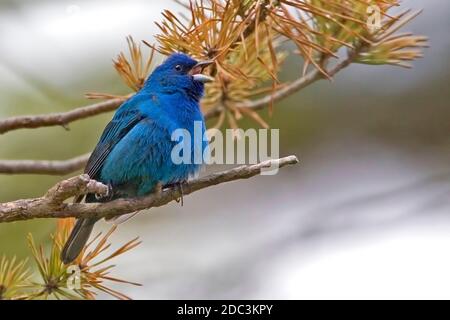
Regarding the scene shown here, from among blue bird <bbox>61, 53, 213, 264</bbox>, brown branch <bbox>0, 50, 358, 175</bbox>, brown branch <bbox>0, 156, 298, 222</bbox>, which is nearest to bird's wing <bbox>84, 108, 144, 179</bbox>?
blue bird <bbox>61, 53, 213, 264</bbox>

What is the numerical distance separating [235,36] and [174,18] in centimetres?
25

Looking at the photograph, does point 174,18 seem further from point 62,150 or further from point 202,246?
point 202,246

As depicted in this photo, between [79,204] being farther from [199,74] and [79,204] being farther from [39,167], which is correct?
[199,74]

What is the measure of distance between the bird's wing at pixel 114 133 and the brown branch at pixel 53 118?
32 cm

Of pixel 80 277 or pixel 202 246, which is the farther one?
pixel 202 246

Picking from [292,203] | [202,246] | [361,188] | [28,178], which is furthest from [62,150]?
[361,188]

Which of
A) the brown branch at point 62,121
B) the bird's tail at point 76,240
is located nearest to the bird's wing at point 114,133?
the brown branch at point 62,121

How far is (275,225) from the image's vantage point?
639 cm

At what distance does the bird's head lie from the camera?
3.95m

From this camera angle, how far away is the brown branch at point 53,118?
3457mm

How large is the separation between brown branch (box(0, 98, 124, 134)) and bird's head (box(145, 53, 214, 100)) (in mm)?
416

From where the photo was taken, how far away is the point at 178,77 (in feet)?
13.4
